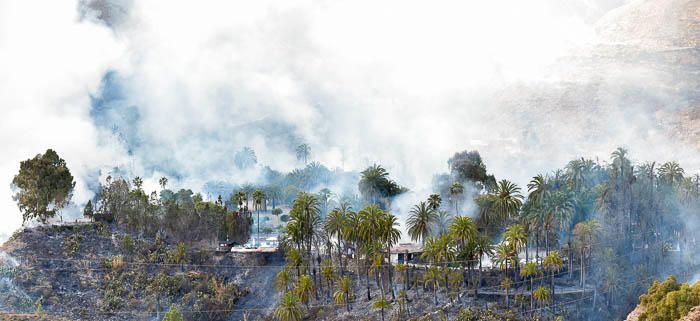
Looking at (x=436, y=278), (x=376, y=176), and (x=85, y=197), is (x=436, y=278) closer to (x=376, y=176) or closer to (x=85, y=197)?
(x=376, y=176)

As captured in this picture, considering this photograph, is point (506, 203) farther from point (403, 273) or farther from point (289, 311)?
point (289, 311)

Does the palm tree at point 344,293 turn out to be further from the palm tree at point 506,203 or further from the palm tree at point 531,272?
the palm tree at point 506,203

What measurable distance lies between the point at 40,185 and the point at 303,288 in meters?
45.8

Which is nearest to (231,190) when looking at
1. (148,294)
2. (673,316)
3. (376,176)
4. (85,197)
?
(85,197)

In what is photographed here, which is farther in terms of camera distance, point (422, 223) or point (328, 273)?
point (422, 223)

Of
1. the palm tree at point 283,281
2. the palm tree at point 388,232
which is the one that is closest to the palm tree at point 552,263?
the palm tree at point 388,232

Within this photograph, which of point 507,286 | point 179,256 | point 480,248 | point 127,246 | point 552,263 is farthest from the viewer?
point 127,246

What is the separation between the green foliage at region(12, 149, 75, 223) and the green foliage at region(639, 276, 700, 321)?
291ft

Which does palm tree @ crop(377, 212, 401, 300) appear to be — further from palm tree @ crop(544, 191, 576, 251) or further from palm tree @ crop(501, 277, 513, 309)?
palm tree @ crop(544, 191, 576, 251)

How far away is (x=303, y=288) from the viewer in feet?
323

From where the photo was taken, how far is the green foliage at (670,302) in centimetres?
5622

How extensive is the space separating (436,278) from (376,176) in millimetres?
45344

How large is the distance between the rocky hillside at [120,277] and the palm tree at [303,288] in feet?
24.7

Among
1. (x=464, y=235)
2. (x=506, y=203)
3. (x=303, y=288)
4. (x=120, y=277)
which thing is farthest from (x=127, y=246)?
(x=506, y=203)
